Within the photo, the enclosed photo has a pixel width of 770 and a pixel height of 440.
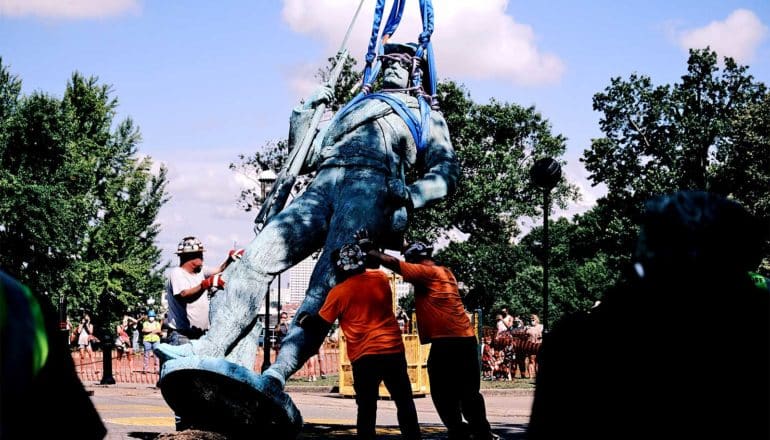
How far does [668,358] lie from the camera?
2750 millimetres

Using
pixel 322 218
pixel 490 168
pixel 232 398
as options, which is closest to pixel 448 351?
pixel 322 218

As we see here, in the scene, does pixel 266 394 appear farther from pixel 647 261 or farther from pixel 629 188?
pixel 629 188

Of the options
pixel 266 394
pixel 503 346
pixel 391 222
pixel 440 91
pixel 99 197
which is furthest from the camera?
pixel 99 197

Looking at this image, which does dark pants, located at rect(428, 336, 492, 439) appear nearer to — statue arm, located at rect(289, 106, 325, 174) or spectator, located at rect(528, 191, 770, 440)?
statue arm, located at rect(289, 106, 325, 174)

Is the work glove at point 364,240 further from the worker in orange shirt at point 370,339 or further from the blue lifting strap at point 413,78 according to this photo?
the blue lifting strap at point 413,78

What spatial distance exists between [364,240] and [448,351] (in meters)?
1.18

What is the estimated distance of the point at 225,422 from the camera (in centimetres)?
773

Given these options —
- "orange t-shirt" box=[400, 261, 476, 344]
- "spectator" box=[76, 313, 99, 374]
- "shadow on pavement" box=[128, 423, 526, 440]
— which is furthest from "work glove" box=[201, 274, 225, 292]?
"spectator" box=[76, 313, 99, 374]

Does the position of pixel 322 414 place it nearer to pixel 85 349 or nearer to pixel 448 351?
pixel 448 351

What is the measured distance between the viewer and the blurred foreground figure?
7.22 feet

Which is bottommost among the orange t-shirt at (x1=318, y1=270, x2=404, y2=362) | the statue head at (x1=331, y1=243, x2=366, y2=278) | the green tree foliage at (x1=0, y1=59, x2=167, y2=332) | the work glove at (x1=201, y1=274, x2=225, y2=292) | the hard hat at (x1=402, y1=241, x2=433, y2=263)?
the orange t-shirt at (x1=318, y1=270, x2=404, y2=362)

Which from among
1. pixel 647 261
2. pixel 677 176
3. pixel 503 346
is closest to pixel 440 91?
pixel 677 176

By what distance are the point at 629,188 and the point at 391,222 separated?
41588 mm

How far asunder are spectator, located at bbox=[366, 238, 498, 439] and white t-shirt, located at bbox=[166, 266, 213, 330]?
1.90m
